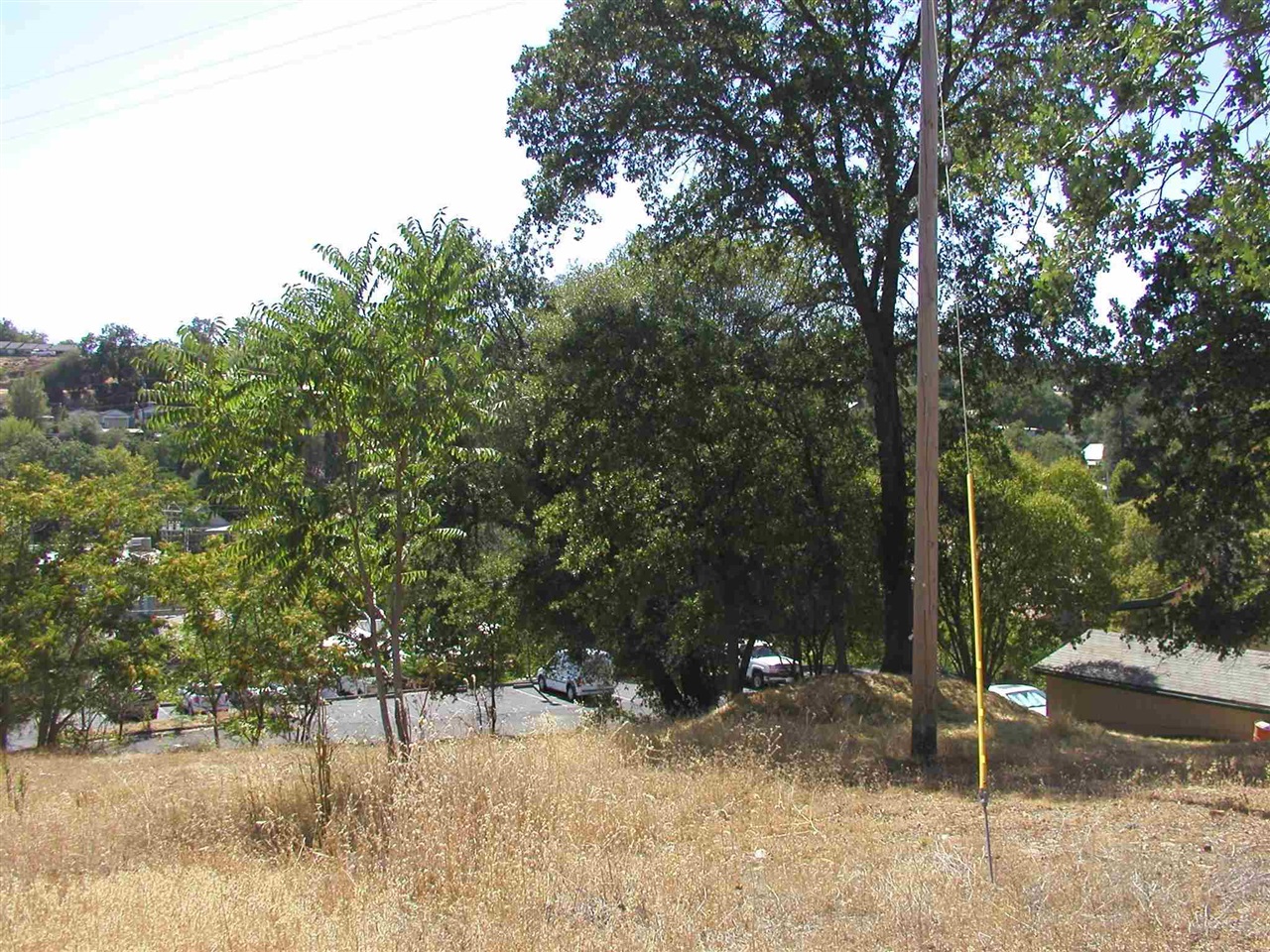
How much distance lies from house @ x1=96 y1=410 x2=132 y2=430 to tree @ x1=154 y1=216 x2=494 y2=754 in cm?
7291

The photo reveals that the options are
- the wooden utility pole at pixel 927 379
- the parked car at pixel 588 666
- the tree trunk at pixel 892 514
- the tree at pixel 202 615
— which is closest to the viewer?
the wooden utility pole at pixel 927 379

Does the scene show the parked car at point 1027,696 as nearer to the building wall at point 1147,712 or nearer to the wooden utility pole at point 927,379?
the building wall at point 1147,712

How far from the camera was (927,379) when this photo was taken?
9.45 meters

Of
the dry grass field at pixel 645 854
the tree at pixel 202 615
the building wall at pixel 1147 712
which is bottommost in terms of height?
the building wall at pixel 1147 712

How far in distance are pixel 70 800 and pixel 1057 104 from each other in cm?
933

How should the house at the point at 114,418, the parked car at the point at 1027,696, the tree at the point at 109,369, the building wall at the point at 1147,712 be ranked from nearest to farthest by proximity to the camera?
1. the building wall at the point at 1147,712
2. the parked car at the point at 1027,696
3. the house at the point at 114,418
4. the tree at the point at 109,369

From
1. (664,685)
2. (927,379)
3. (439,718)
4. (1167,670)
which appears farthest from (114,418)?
(927,379)

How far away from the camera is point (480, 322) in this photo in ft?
31.1

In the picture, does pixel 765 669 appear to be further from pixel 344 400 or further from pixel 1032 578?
pixel 344 400

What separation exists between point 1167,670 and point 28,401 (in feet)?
237

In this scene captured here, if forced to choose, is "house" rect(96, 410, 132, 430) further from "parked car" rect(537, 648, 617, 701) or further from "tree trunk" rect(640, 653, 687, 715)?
"tree trunk" rect(640, 653, 687, 715)

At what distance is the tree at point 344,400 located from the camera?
8.41 meters

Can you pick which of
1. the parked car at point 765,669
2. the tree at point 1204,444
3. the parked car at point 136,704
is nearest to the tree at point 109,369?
the parked car at point 765,669

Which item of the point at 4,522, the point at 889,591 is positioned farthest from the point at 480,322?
the point at 4,522
